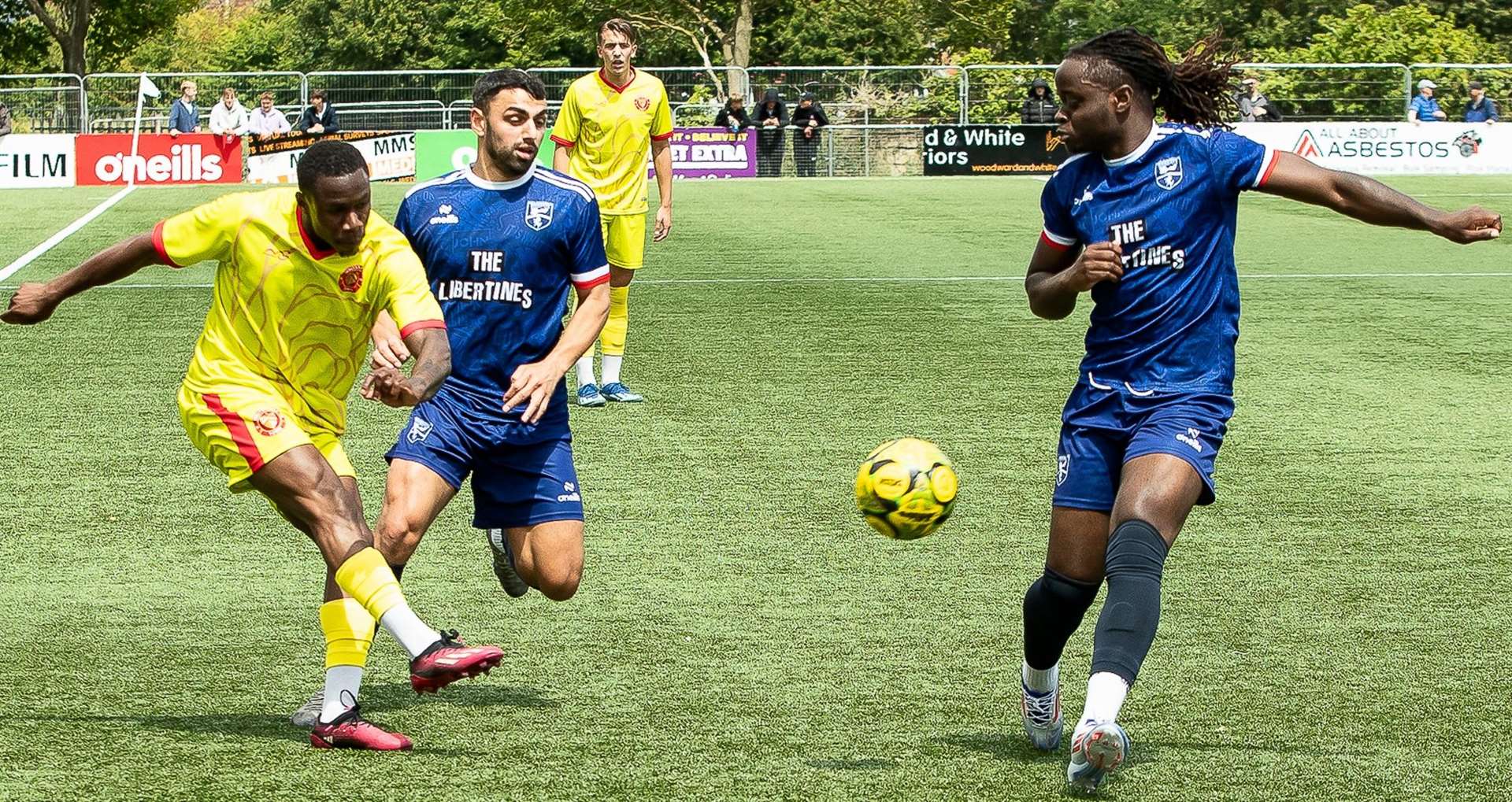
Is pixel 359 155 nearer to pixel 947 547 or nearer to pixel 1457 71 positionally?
pixel 947 547

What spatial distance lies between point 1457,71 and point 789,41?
2813 centimetres

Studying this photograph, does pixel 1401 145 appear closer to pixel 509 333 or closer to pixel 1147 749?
pixel 509 333

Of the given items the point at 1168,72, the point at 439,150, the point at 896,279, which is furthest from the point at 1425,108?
the point at 1168,72

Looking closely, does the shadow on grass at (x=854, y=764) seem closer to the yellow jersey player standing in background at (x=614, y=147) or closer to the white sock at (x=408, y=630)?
the white sock at (x=408, y=630)

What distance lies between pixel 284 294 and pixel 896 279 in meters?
12.4

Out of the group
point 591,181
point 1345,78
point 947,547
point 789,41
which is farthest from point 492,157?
point 789,41

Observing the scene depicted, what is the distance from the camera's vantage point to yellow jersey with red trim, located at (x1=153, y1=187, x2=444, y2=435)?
5422mm

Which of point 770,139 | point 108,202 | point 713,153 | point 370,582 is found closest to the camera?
point 370,582

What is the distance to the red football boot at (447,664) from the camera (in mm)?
4918

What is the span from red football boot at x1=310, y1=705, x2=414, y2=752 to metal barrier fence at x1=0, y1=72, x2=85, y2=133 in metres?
31.4

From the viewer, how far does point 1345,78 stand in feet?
126

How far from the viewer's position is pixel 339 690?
528cm

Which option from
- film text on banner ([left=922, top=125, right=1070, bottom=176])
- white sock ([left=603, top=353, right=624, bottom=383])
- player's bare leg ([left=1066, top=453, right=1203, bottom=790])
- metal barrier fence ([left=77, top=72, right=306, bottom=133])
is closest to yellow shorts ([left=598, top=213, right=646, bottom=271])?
white sock ([left=603, top=353, right=624, bottom=383])

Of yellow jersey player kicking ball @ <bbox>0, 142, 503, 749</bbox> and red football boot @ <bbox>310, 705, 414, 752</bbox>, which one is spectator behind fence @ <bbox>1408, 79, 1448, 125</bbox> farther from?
red football boot @ <bbox>310, 705, 414, 752</bbox>
